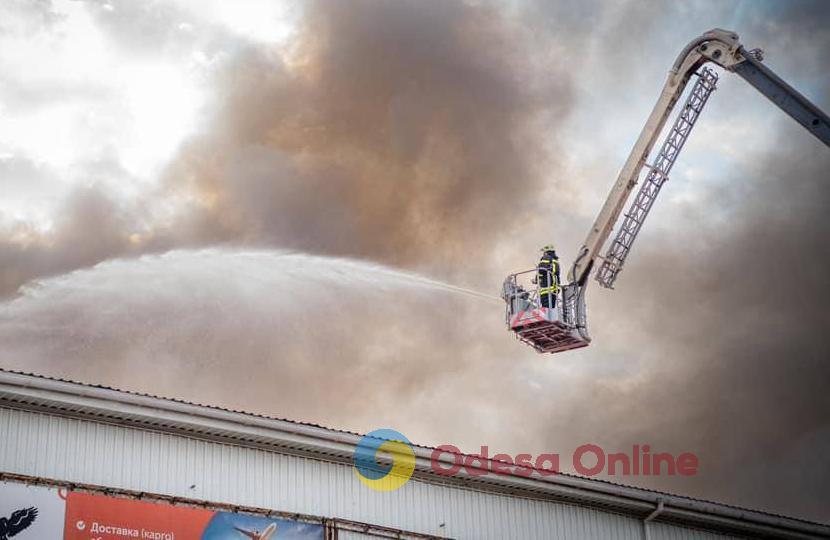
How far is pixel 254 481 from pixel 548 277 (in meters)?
19.2

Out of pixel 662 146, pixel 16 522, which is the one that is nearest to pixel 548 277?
pixel 662 146

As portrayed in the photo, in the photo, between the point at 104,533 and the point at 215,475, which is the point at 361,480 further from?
the point at 104,533

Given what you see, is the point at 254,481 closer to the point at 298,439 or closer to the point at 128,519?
the point at 298,439

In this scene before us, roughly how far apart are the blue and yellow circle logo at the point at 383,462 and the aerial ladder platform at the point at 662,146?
13.9 m

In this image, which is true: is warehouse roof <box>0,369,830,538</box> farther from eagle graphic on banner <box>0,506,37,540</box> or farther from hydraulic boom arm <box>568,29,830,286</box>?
hydraulic boom arm <box>568,29,830,286</box>

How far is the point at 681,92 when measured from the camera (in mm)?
55312

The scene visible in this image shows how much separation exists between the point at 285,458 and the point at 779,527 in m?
23.9

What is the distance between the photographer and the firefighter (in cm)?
5134

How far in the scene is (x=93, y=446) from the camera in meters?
33.9

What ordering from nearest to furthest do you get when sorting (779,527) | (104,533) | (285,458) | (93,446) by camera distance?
1. (104,533)
2. (93,446)
3. (285,458)
4. (779,527)

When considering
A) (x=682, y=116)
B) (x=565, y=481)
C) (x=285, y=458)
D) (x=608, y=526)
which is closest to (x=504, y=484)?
(x=565, y=481)

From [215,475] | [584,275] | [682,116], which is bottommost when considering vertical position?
[215,475]

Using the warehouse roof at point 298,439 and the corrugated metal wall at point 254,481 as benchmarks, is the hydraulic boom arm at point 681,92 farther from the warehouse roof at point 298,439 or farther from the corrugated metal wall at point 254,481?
the corrugated metal wall at point 254,481

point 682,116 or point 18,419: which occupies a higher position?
point 682,116
